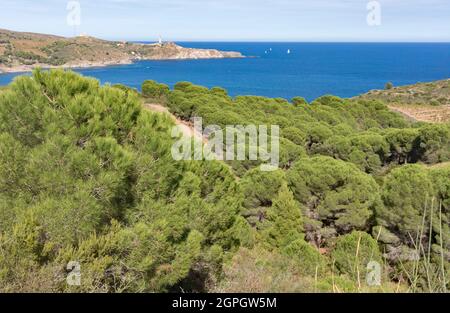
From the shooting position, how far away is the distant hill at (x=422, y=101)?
1553 inches

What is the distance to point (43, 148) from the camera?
4.57m

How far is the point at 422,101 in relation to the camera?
49.8m

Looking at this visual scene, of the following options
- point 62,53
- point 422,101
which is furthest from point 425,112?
point 62,53

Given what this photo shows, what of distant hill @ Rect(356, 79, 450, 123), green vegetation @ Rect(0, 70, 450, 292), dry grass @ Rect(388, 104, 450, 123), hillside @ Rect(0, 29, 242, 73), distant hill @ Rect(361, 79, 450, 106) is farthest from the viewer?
hillside @ Rect(0, 29, 242, 73)

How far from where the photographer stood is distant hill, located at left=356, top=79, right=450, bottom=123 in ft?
129

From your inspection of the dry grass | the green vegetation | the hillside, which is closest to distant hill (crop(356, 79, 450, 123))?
the dry grass

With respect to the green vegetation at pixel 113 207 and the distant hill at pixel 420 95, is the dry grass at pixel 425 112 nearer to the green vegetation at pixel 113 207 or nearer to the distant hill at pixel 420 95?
the distant hill at pixel 420 95

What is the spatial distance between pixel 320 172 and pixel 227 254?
18.1 ft

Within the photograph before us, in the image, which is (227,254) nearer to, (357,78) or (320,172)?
(320,172)

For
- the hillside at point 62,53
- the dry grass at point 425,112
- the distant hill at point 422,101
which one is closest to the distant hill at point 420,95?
the distant hill at point 422,101

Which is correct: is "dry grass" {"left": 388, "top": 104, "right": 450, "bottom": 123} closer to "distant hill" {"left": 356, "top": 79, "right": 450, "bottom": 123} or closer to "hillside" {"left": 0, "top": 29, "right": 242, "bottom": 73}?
"distant hill" {"left": 356, "top": 79, "right": 450, "bottom": 123}

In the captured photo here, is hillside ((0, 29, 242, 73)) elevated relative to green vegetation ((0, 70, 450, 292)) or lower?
elevated
